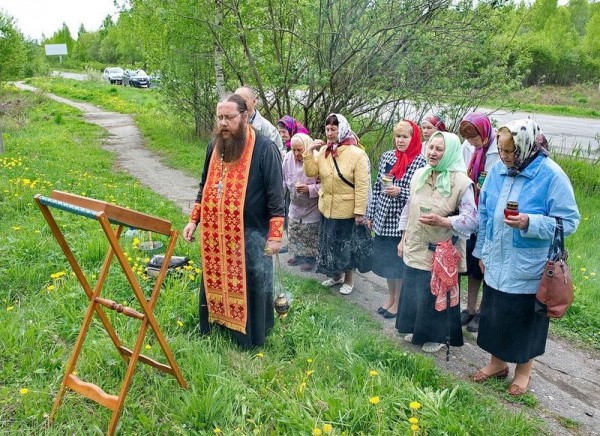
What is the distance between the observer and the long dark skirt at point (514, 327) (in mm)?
3439

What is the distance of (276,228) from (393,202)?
1.44 metres

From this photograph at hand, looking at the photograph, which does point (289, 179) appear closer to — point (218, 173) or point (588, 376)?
point (218, 173)

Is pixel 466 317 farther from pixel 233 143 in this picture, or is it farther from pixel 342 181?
pixel 233 143

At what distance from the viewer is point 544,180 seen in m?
3.22

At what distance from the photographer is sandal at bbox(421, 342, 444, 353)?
163 inches

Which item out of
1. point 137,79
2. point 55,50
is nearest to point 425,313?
point 137,79

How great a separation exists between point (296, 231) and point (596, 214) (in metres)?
4.80

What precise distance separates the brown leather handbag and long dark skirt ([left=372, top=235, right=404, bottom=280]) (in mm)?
1609

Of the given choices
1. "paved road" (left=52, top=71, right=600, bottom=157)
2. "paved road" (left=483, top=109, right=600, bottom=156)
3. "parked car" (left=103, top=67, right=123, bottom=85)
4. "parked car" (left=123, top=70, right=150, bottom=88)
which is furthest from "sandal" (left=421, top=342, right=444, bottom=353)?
"parked car" (left=103, top=67, right=123, bottom=85)

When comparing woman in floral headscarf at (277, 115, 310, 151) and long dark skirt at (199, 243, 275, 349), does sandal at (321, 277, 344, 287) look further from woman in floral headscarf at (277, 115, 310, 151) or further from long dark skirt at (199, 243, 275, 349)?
woman in floral headscarf at (277, 115, 310, 151)

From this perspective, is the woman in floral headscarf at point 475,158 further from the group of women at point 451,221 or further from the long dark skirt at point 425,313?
the long dark skirt at point 425,313

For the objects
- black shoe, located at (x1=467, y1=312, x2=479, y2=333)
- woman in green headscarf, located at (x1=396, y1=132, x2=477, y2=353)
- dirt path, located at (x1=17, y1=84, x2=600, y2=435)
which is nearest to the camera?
dirt path, located at (x1=17, y1=84, x2=600, y2=435)

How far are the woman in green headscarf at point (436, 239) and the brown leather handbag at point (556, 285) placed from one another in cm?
66

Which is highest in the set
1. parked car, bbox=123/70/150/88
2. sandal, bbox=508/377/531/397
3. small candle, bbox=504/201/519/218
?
small candle, bbox=504/201/519/218
